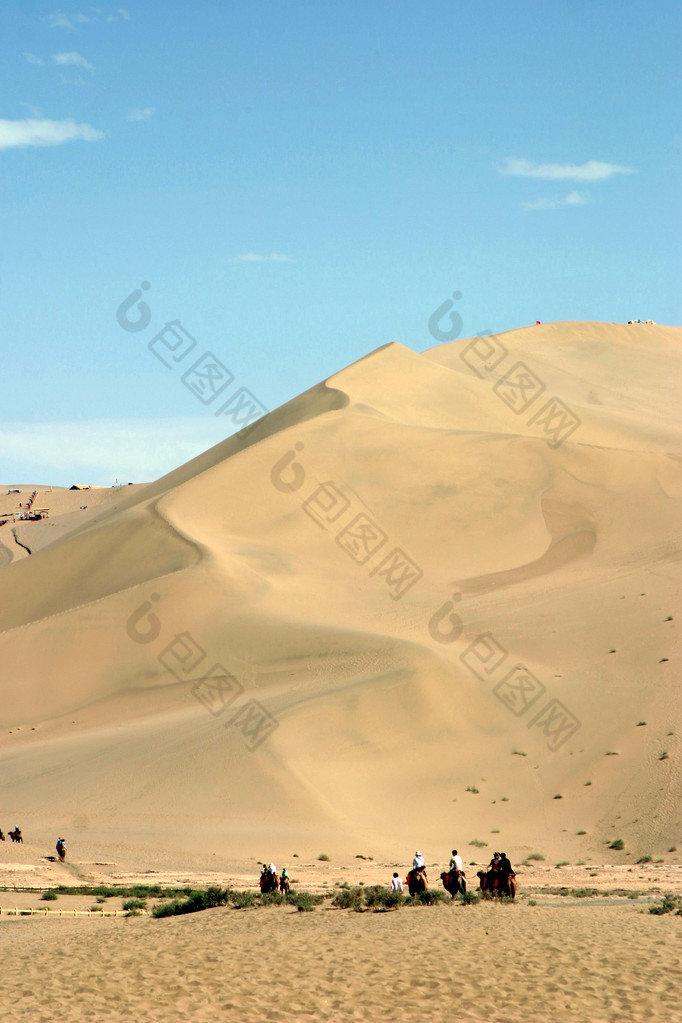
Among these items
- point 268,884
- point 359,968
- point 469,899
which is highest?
point 268,884

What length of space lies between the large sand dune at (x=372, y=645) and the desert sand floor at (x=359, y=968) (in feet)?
29.0

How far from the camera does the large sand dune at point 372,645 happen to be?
2647 centimetres

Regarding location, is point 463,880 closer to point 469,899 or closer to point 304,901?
point 469,899

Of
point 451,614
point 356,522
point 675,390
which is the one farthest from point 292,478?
point 675,390

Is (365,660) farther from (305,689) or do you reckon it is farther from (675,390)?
(675,390)

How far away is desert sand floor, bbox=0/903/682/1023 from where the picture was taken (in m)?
11.2

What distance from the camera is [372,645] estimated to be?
3338cm

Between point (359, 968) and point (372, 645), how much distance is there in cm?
Answer: 2084

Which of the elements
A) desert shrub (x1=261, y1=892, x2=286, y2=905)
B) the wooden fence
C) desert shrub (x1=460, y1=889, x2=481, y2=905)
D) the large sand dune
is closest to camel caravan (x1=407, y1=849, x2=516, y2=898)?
desert shrub (x1=460, y1=889, x2=481, y2=905)

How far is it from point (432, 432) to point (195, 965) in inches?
1540

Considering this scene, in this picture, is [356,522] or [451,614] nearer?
[451,614]

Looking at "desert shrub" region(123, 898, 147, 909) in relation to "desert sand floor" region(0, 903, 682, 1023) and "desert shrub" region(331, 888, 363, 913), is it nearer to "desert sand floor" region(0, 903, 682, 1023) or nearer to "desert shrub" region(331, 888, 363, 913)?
"desert sand floor" region(0, 903, 682, 1023)

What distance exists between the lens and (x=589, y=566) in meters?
39.3

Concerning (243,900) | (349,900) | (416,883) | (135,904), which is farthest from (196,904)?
(416,883)
